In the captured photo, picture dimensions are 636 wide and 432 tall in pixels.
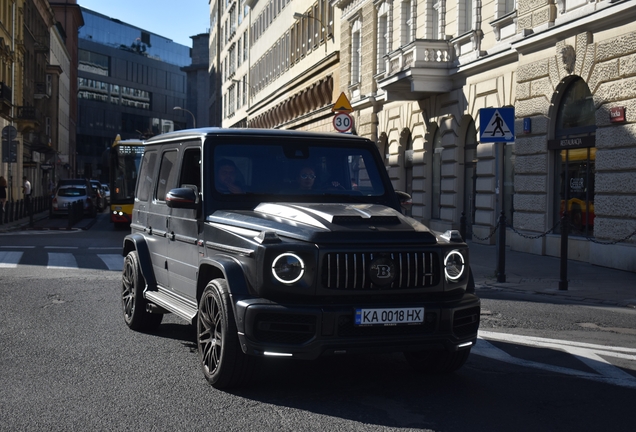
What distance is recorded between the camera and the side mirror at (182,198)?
6875 millimetres

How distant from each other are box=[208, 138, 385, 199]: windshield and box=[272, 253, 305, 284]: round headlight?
1395 mm

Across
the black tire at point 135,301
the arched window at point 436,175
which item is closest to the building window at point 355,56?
the arched window at point 436,175

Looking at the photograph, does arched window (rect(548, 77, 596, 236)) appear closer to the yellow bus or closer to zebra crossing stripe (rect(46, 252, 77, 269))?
zebra crossing stripe (rect(46, 252, 77, 269))

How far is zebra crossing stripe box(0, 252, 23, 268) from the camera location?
637 inches

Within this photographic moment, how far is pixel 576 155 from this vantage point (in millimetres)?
18203

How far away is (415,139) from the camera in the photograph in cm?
2853

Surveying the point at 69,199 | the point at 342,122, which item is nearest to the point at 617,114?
the point at 342,122

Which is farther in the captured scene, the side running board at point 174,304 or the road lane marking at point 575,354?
the side running board at point 174,304

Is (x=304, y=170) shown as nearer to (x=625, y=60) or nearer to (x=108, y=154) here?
(x=625, y=60)

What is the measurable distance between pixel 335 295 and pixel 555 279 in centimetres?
933

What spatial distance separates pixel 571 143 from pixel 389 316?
13.3 meters

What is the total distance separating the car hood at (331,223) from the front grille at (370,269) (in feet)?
0.32

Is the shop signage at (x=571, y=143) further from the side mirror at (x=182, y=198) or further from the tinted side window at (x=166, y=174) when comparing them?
the side mirror at (x=182, y=198)

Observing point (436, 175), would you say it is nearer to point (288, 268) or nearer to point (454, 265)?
point (454, 265)
